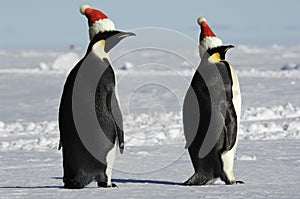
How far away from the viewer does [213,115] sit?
5105 mm

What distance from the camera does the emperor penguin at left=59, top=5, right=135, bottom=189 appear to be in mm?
4828

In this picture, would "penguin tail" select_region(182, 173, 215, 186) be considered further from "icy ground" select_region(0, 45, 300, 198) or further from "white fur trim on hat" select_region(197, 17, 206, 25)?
"white fur trim on hat" select_region(197, 17, 206, 25)

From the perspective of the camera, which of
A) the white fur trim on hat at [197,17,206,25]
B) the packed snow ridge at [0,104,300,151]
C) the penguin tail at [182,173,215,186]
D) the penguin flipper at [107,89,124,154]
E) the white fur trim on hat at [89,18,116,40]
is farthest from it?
the packed snow ridge at [0,104,300,151]

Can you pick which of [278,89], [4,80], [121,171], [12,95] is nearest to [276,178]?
[121,171]

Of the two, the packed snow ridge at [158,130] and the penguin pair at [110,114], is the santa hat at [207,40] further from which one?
the packed snow ridge at [158,130]

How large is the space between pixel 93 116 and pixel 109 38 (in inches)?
21.5

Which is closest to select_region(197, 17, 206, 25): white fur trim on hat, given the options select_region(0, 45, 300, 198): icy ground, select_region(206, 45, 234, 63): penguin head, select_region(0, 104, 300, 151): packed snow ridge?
select_region(206, 45, 234, 63): penguin head

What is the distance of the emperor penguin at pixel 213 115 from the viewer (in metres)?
5.09

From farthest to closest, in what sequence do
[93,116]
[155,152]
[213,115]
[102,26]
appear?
[155,152], [213,115], [102,26], [93,116]

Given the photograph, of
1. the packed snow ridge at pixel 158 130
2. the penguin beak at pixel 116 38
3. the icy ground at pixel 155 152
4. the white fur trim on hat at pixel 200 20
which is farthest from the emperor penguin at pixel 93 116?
the packed snow ridge at pixel 158 130

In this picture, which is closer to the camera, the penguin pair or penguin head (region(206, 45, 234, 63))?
the penguin pair

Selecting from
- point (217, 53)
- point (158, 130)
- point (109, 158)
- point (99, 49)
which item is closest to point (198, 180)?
point (109, 158)

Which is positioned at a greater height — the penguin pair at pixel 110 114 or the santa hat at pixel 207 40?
the santa hat at pixel 207 40

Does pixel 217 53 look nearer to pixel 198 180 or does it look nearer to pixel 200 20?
pixel 200 20
